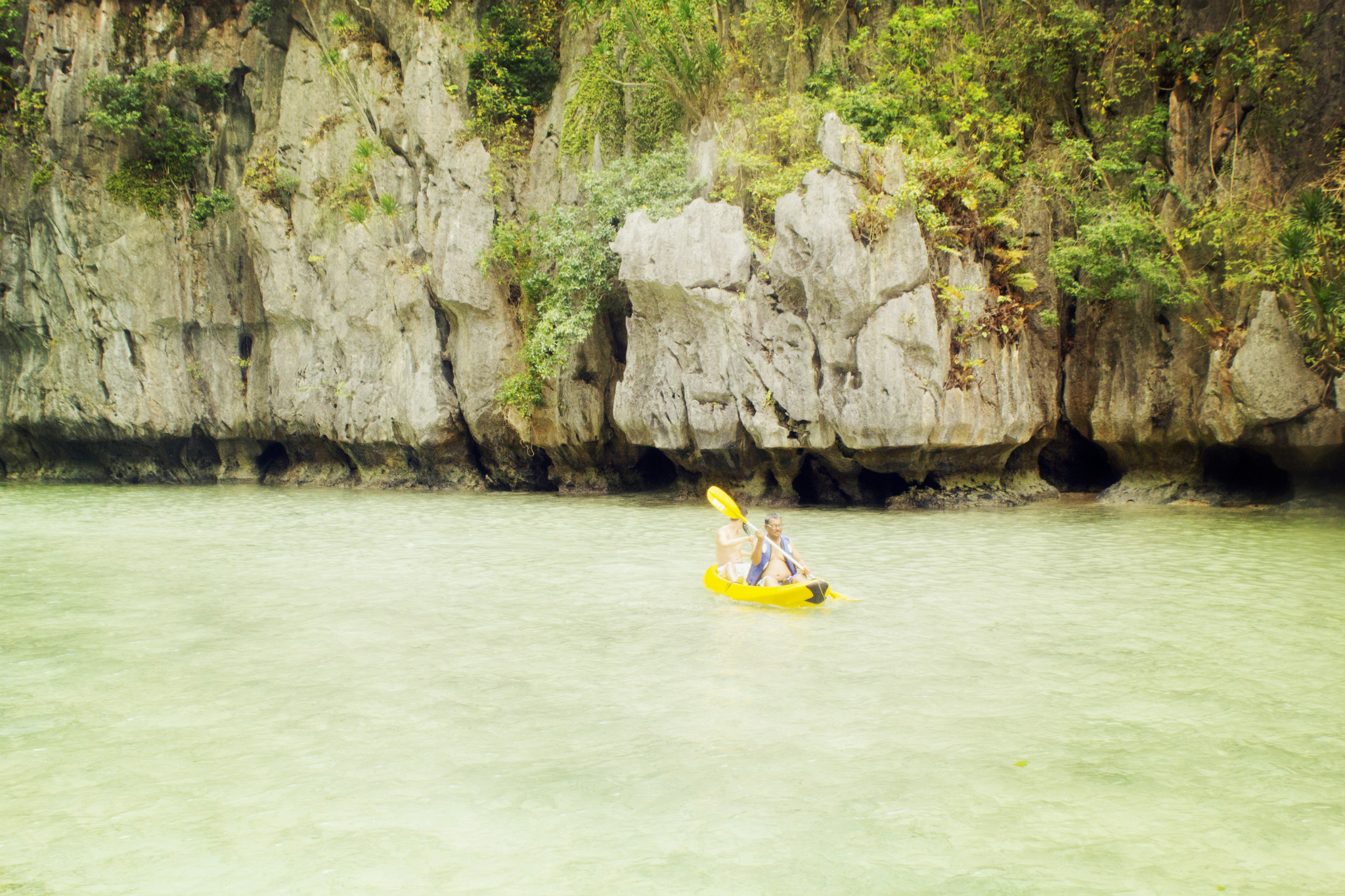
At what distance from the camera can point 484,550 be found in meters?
12.9

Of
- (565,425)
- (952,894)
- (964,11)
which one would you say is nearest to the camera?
(952,894)

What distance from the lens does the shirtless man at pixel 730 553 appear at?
31.1ft

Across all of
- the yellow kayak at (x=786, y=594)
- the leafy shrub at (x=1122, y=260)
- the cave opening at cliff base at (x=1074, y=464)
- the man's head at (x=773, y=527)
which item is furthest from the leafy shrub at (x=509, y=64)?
the yellow kayak at (x=786, y=594)

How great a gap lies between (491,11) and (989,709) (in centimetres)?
2195

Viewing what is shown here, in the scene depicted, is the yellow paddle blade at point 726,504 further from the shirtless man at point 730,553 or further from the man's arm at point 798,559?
the man's arm at point 798,559

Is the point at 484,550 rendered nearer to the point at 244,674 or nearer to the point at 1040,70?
the point at 244,674

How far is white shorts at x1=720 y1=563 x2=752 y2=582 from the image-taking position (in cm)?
942

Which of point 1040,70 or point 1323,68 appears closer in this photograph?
point 1323,68

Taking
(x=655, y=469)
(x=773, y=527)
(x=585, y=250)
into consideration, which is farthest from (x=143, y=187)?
(x=773, y=527)

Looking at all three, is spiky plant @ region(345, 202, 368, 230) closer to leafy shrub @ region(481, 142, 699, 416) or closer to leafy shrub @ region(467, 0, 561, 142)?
leafy shrub @ region(467, 0, 561, 142)

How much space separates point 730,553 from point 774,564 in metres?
0.66

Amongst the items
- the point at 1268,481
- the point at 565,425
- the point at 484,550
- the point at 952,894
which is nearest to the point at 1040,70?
the point at 1268,481

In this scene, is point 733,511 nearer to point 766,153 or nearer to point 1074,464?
point 766,153

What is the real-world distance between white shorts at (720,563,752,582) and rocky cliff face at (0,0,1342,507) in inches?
283
